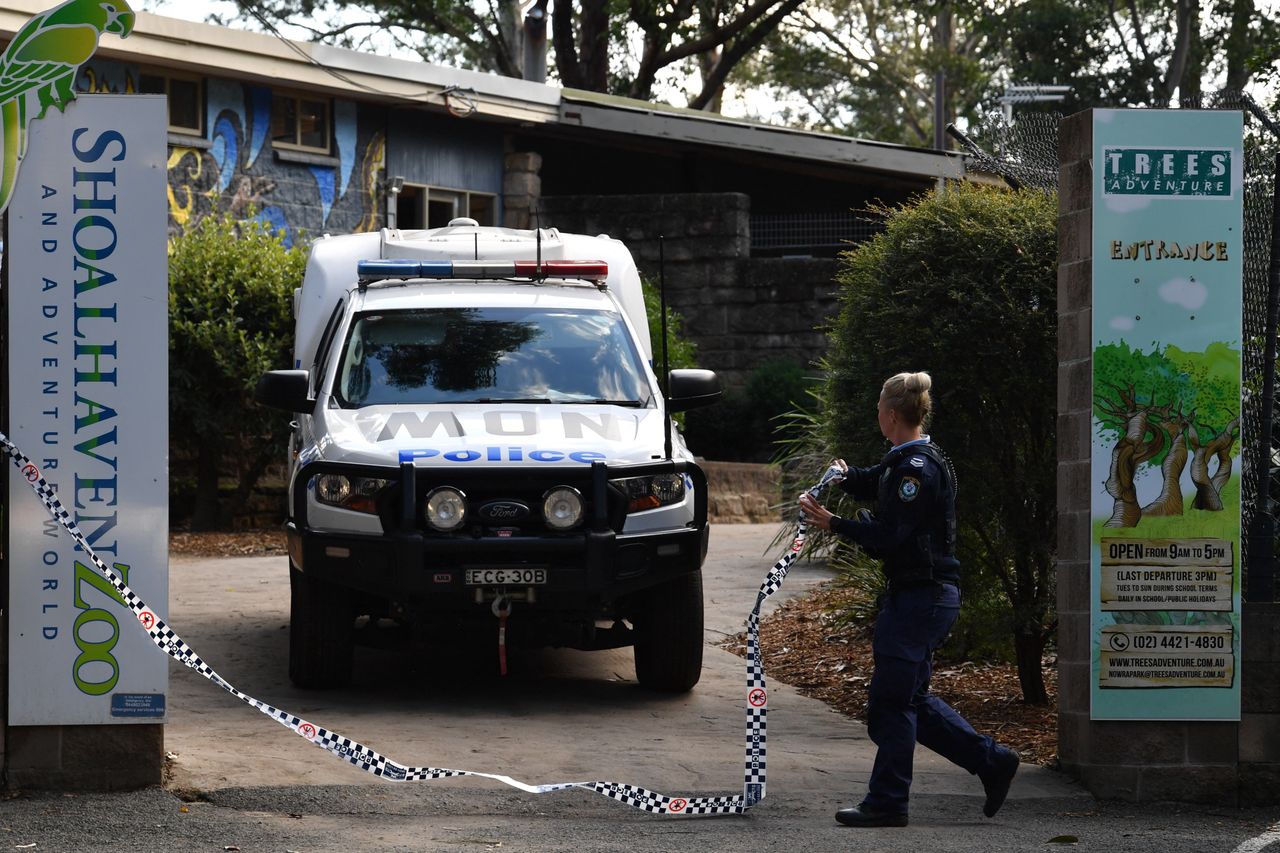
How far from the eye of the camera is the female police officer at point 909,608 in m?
6.19

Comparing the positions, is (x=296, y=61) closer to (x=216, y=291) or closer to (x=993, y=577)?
(x=216, y=291)

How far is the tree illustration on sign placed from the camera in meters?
6.88

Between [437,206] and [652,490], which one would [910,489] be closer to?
[652,490]

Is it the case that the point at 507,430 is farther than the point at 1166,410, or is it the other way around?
the point at 507,430

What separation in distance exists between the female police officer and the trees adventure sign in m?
0.83

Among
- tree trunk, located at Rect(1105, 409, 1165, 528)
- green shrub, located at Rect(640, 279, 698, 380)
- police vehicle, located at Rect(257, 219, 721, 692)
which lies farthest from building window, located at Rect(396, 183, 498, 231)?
tree trunk, located at Rect(1105, 409, 1165, 528)

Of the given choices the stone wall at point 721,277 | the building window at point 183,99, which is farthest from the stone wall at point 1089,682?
the stone wall at point 721,277

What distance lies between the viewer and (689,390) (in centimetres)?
913

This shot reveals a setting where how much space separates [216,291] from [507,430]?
7917 millimetres

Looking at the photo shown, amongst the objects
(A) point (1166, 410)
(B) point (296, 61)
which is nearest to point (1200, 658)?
(A) point (1166, 410)

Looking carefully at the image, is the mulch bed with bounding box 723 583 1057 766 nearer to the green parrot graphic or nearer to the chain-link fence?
the chain-link fence

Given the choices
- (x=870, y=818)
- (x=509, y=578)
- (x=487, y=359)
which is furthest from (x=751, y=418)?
(x=870, y=818)

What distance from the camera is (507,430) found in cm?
838

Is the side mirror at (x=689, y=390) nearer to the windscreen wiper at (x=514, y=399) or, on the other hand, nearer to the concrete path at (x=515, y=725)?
the windscreen wiper at (x=514, y=399)
